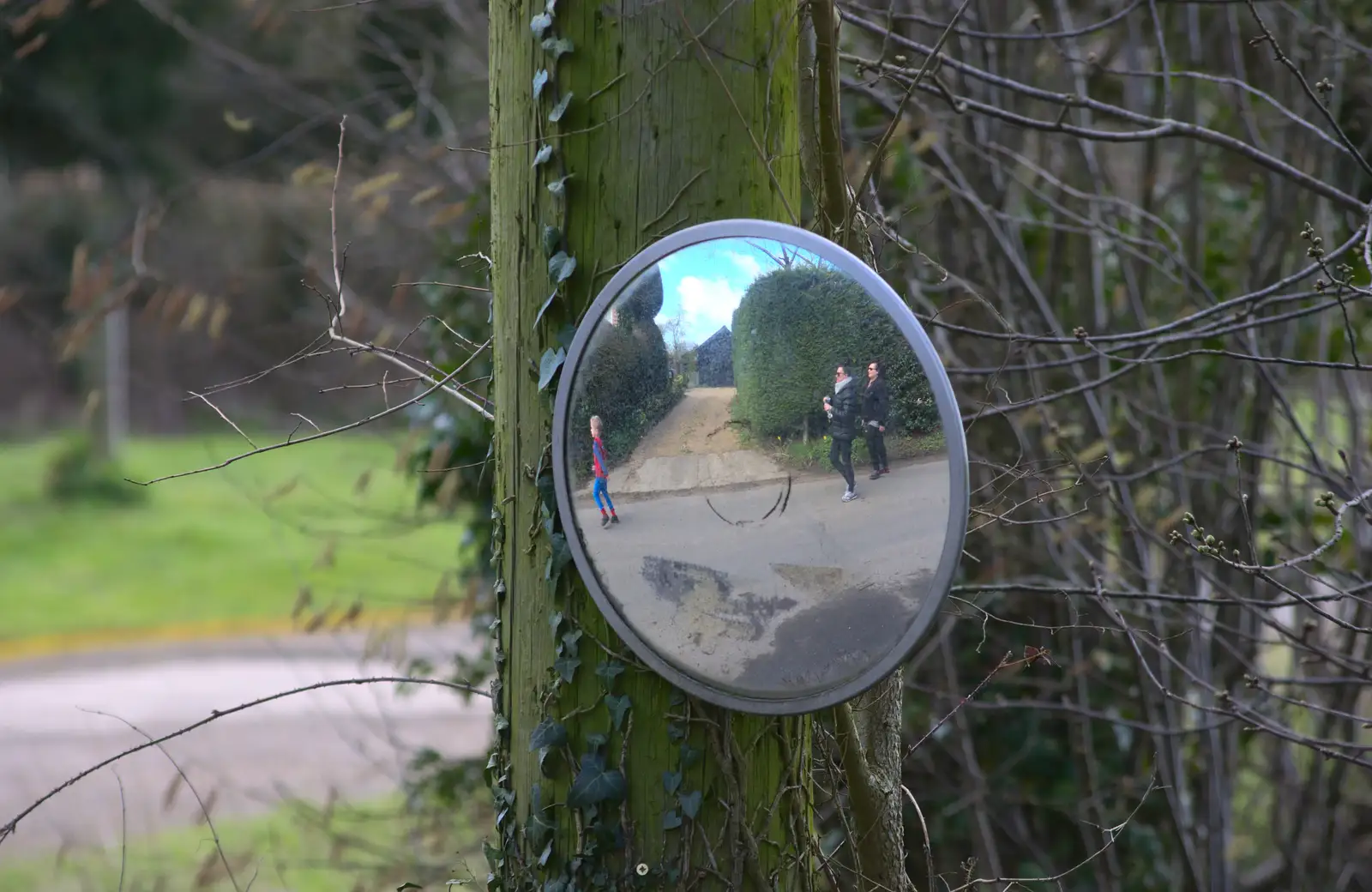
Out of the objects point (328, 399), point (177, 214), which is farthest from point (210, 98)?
point (328, 399)

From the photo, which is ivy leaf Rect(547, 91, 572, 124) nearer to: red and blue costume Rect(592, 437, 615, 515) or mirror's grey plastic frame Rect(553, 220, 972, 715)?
mirror's grey plastic frame Rect(553, 220, 972, 715)

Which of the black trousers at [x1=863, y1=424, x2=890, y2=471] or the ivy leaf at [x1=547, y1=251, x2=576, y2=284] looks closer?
the black trousers at [x1=863, y1=424, x2=890, y2=471]

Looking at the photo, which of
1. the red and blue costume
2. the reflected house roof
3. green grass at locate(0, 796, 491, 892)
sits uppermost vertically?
the reflected house roof

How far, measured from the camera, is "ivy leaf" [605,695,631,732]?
5.53 feet

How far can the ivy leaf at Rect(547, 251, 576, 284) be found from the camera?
66.8 inches

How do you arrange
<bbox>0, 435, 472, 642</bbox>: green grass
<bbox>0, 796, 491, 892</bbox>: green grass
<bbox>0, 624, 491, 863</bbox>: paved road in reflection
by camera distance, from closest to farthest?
<bbox>0, 796, 491, 892</bbox>: green grass → <bbox>0, 624, 491, 863</bbox>: paved road in reflection → <bbox>0, 435, 472, 642</bbox>: green grass

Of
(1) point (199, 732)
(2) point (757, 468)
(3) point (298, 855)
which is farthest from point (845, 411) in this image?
(1) point (199, 732)

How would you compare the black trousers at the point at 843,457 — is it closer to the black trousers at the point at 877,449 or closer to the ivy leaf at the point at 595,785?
the black trousers at the point at 877,449

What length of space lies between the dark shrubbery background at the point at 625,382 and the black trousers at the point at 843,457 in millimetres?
225

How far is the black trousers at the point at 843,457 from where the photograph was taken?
1417 millimetres

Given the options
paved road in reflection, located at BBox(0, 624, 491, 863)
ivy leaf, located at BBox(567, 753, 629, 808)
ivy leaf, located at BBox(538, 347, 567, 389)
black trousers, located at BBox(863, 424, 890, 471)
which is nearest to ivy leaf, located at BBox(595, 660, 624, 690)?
ivy leaf, located at BBox(567, 753, 629, 808)

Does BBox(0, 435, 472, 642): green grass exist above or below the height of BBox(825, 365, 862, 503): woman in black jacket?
below

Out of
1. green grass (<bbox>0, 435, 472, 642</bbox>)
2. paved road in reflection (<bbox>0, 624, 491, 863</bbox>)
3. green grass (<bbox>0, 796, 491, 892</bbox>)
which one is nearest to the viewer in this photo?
green grass (<bbox>0, 796, 491, 892</bbox>)

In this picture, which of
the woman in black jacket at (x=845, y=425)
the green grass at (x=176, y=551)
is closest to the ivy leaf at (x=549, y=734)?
the woman in black jacket at (x=845, y=425)
